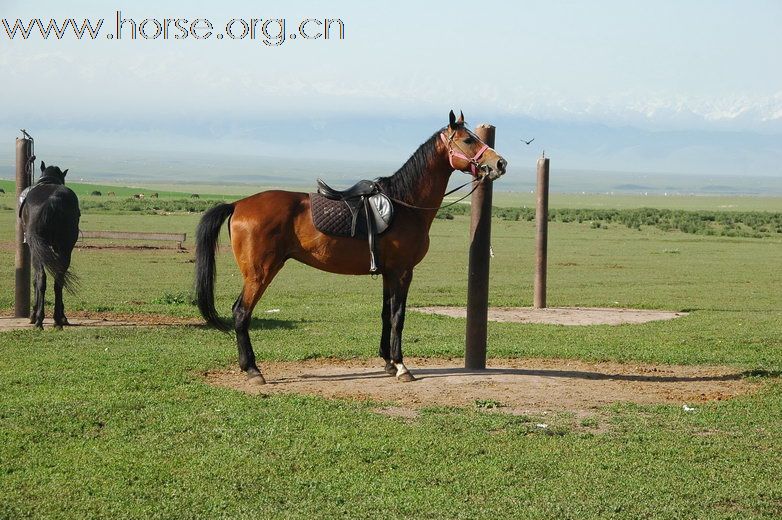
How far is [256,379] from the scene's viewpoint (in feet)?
36.1

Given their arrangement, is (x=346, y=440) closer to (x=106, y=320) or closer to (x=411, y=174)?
(x=411, y=174)

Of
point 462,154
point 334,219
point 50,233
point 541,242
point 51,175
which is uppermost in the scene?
point 462,154

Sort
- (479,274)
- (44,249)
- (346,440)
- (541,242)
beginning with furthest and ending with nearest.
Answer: (541,242)
(44,249)
(479,274)
(346,440)

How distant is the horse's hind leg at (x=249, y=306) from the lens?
11.1m

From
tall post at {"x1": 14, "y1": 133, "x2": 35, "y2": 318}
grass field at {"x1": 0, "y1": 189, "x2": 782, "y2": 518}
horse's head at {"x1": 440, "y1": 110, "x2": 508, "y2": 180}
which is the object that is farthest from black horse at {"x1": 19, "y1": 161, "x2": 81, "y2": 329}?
horse's head at {"x1": 440, "y1": 110, "x2": 508, "y2": 180}

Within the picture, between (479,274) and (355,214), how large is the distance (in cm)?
168

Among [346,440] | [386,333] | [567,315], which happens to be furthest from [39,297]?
[567,315]

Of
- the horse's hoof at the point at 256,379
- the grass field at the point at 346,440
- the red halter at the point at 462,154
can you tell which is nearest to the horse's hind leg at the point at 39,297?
the grass field at the point at 346,440

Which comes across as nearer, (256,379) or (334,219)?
(256,379)

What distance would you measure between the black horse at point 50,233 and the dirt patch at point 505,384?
4.35 m

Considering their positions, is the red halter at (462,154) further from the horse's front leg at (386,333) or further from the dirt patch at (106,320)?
the dirt patch at (106,320)

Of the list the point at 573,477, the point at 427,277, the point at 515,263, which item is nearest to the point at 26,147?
the point at 573,477

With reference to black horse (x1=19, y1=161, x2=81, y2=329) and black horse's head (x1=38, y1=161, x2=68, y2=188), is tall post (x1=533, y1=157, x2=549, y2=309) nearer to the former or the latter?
black horse (x1=19, y1=161, x2=81, y2=329)

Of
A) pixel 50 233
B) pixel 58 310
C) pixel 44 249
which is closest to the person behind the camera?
pixel 44 249
